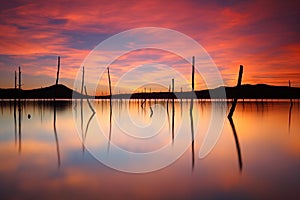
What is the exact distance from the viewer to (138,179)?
819 cm

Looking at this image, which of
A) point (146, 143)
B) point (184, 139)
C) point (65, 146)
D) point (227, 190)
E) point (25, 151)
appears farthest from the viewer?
point (184, 139)

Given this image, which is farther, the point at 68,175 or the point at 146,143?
the point at 146,143

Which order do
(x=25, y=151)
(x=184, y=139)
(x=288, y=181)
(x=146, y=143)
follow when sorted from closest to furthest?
(x=288, y=181) < (x=25, y=151) < (x=146, y=143) < (x=184, y=139)

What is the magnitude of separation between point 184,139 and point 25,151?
8.22 metres

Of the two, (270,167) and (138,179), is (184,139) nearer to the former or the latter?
(270,167)

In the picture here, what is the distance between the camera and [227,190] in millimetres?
7211

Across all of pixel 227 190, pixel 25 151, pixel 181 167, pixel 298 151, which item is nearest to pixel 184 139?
pixel 298 151

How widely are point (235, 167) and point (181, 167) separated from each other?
175 centimetres

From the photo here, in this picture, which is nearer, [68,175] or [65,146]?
[68,175]

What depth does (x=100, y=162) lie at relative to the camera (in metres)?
10.4

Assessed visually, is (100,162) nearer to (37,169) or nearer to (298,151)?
(37,169)

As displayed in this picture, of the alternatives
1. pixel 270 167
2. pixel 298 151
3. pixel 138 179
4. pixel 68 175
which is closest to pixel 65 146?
pixel 68 175

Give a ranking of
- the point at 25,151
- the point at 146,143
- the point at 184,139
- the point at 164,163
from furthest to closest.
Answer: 1. the point at 184,139
2. the point at 146,143
3. the point at 25,151
4. the point at 164,163

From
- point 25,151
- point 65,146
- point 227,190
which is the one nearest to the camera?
point 227,190
